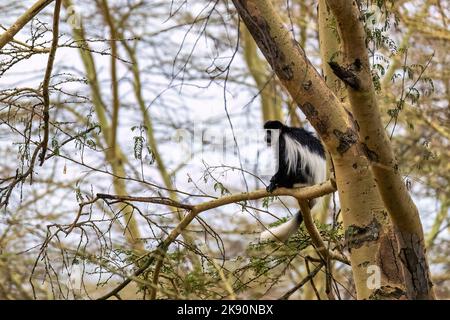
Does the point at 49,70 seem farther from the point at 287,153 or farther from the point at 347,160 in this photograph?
the point at 287,153

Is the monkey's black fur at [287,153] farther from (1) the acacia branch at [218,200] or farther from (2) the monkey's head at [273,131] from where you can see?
(1) the acacia branch at [218,200]

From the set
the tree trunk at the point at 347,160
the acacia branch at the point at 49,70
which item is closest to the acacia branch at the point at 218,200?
the tree trunk at the point at 347,160

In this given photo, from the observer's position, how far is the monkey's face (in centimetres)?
483

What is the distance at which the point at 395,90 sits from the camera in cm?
705

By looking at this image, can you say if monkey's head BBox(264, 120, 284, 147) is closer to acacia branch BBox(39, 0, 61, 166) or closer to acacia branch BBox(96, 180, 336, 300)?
acacia branch BBox(96, 180, 336, 300)

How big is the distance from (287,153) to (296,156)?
0.06 m

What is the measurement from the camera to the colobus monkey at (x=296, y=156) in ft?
15.1

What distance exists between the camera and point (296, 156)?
4.63 meters

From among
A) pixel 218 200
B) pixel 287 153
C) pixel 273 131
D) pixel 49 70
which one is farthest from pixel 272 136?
pixel 49 70

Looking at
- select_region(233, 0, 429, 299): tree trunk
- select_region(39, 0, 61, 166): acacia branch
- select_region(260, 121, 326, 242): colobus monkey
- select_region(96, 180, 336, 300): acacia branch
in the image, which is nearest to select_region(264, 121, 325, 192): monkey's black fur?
select_region(260, 121, 326, 242): colobus monkey

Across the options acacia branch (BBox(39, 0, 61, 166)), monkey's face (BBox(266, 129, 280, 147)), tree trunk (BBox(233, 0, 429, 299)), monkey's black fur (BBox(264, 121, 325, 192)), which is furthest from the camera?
monkey's face (BBox(266, 129, 280, 147))

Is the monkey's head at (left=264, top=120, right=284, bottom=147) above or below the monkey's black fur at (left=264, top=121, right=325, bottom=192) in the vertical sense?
above

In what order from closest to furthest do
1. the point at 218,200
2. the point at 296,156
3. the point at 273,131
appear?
the point at 218,200 → the point at 296,156 → the point at 273,131

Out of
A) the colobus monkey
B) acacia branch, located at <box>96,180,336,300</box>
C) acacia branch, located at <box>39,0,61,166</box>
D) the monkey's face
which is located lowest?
acacia branch, located at <box>96,180,336,300</box>
